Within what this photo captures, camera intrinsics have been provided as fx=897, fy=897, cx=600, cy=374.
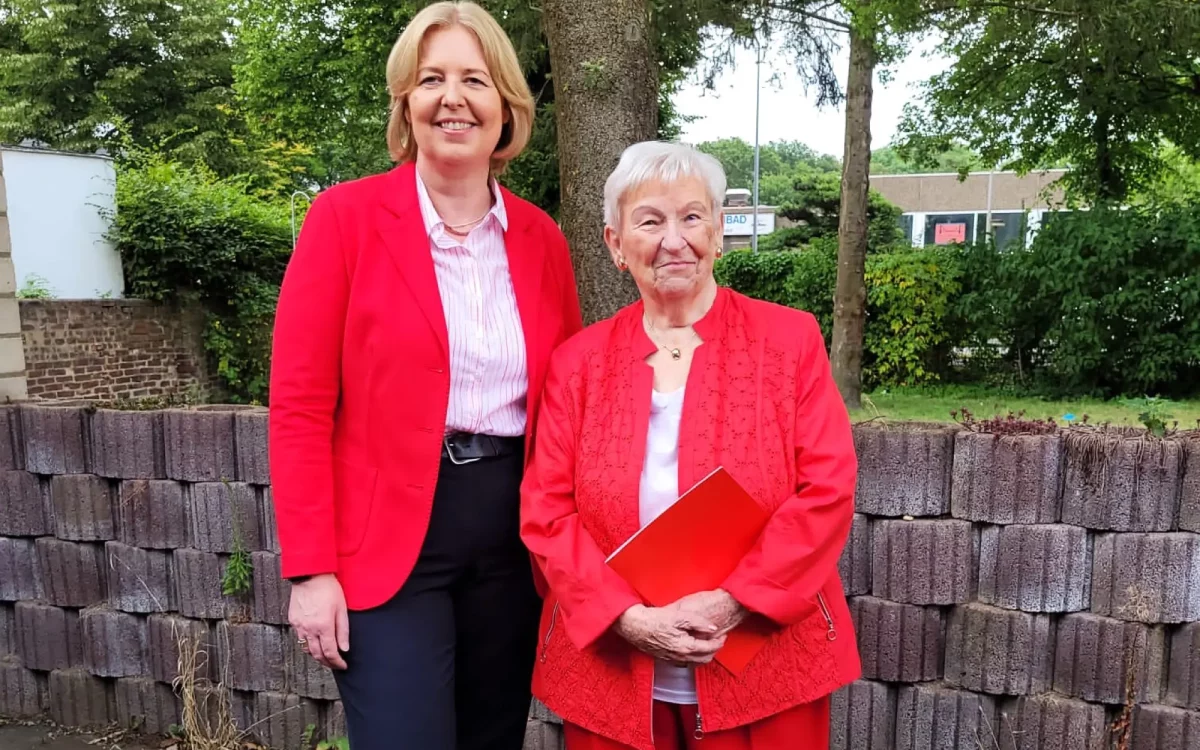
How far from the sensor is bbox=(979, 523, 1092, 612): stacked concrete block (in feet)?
8.75

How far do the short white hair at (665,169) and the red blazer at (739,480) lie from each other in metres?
0.29

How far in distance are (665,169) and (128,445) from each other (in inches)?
103

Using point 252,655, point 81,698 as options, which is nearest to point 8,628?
point 81,698

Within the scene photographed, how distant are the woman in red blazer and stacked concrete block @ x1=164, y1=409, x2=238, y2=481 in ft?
5.30

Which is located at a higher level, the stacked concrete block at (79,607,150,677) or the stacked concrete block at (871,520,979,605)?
the stacked concrete block at (871,520,979,605)

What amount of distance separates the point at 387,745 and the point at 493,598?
39cm

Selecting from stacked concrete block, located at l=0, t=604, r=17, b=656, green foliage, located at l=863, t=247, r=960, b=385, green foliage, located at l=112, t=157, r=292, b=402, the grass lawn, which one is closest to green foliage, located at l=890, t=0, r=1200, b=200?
green foliage, located at l=863, t=247, r=960, b=385

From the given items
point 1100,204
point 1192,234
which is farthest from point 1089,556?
point 1100,204

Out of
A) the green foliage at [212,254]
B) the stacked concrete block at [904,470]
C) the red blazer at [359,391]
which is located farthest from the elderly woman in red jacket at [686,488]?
the green foliage at [212,254]

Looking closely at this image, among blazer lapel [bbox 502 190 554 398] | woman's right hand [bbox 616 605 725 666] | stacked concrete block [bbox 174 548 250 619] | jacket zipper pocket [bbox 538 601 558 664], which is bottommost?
stacked concrete block [bbox 174 548 250 619]

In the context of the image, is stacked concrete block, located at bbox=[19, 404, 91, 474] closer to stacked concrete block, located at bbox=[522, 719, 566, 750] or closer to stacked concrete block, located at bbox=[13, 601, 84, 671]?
stacked concrete block, located at bbox=[13, 601, 84, 671]

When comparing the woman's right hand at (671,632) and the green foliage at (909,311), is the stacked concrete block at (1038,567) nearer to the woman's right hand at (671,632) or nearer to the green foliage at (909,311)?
the woman's right hand at (671,632)

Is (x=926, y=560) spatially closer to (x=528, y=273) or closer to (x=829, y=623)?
(x=829, y=623)

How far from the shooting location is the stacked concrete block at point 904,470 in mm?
2781
